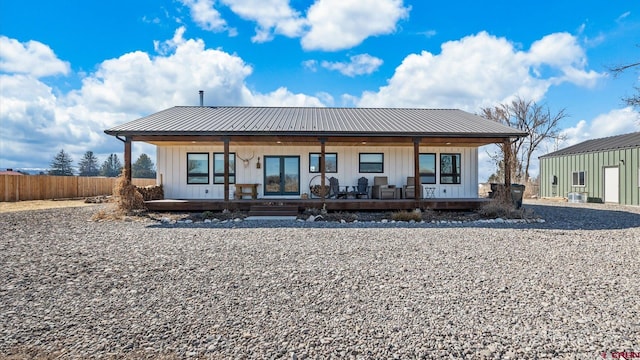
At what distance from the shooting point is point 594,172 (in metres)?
17.7

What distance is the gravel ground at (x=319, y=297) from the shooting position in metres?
2.49

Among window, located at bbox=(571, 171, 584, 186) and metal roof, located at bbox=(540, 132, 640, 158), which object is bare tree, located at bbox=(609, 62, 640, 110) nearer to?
metal roof, located at bbox=(540, 132, 640, 158)

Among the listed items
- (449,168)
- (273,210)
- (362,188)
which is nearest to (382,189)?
(362,188)

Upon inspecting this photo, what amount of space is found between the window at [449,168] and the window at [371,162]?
8.10 feet

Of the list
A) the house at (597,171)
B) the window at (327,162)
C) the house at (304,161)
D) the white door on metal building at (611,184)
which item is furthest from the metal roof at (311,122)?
the white door on metal building at (611,184)

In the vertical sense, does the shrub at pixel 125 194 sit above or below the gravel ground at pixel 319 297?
above

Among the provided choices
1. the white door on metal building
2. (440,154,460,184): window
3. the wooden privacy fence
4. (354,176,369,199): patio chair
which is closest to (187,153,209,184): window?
(354,176,369,199): patio chair

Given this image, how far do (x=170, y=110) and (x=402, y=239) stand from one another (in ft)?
37.9

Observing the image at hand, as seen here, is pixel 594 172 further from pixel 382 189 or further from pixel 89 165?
pixel 89 165

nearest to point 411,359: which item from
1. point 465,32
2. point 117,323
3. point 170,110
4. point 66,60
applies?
point 117,323

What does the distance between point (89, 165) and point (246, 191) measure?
69800mm

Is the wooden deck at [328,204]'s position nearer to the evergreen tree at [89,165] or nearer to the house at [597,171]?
the house at [597,171]

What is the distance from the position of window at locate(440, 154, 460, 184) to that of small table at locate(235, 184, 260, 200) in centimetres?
734

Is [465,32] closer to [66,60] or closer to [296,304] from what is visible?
[296,304]
